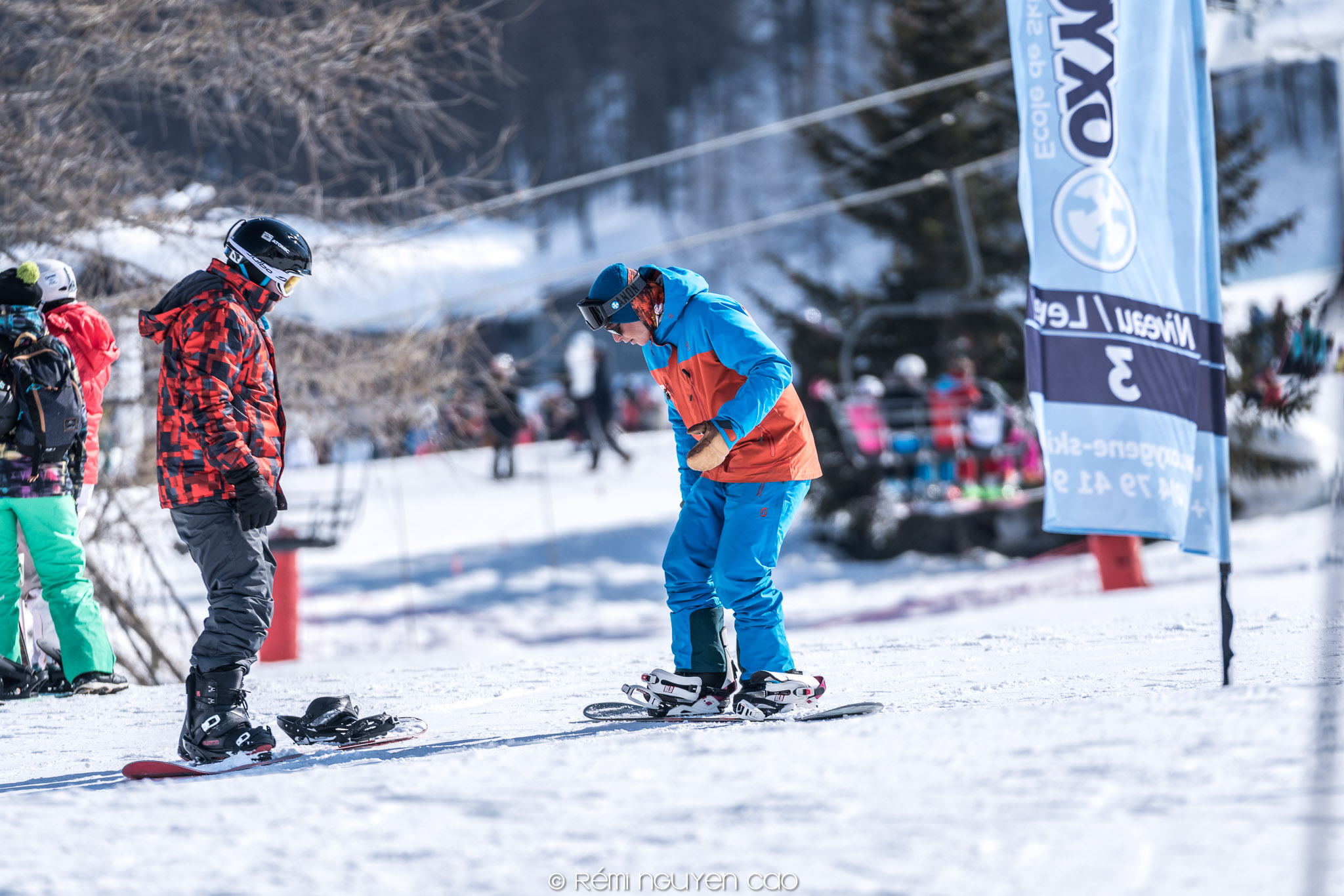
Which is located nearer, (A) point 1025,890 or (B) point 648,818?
(A) point 1025,890

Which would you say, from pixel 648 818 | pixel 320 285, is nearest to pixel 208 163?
pixel 320 285

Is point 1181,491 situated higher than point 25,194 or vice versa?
point 25,194

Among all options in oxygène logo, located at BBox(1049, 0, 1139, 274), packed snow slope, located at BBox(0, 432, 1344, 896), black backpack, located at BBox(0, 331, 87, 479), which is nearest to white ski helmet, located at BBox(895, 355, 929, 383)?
packed snow slope, located at BBox(0, 432, 1344, 896)

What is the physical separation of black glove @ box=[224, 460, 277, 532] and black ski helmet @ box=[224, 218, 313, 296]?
1.98ft

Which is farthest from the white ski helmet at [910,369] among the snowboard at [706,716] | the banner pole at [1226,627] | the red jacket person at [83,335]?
the snowboard at [706,716]

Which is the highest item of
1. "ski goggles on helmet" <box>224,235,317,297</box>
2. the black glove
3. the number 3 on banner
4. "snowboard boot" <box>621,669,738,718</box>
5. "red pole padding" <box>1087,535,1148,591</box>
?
"ski goggles on helmet" <box>224,235,317,297</box>

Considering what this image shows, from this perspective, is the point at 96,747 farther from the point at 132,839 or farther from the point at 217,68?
the point at 217,68

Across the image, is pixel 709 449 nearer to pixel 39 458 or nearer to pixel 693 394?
pixel 693 394

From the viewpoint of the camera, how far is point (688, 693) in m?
4.38

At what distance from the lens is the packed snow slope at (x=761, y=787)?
8.48 feet

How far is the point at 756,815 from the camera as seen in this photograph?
2.90 meters

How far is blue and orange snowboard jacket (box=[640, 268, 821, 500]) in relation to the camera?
4.01 metres

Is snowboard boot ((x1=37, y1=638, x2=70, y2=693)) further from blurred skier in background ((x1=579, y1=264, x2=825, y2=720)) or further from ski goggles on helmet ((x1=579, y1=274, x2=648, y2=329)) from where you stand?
ski goggles on helmet ((x1=579, y1=274, x2=648, y2=329))

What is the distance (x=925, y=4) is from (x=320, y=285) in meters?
13.4
